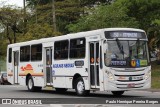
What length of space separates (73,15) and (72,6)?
1.40 meters

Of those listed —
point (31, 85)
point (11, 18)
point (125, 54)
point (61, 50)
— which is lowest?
point (31, 85)

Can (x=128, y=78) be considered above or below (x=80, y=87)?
above

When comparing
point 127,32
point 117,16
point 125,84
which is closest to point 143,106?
point 125,84

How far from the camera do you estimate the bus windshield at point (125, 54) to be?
773 inches

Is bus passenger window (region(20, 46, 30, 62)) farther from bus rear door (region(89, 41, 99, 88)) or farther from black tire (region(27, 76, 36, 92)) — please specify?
bus rear door (region(89, 41, 99, 88))

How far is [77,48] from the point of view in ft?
71.3

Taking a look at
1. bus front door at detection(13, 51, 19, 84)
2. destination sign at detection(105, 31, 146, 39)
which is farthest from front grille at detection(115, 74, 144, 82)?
bus front door at detection(13, 51, 19, 84)

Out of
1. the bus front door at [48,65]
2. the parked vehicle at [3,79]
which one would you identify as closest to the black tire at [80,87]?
the bus front door at [48,65]

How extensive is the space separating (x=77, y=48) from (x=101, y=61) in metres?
2.33

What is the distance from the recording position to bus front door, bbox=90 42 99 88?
66.2 feet

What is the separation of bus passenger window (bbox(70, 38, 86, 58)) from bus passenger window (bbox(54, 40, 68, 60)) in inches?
26.5

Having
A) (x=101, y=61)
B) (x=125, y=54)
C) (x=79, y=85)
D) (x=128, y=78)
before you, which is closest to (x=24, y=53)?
(x=79, y=85)

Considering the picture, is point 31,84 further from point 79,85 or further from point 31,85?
point 79,85

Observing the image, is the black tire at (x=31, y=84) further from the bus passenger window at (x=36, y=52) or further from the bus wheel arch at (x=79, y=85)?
the bus wheel arch at (x=79, y=85)
